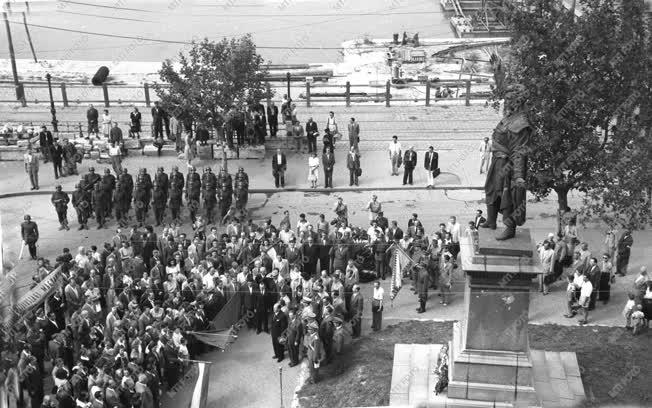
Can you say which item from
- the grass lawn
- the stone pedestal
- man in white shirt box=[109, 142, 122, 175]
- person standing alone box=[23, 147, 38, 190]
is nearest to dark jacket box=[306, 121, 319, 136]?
man in white shirt box=[109, 142, 122, 175]

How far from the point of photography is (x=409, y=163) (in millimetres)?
28500

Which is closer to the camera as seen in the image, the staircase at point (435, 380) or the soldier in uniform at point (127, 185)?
the staircase at point (435, 380)

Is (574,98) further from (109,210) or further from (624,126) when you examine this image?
(109,210)

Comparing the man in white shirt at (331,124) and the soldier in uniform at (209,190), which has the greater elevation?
the man in white shirt at (331,124)

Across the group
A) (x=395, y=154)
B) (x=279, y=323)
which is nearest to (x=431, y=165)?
(x=395, y=154)

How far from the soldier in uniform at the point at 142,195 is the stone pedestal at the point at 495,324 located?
13081 mm

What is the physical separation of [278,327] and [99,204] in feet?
30.6

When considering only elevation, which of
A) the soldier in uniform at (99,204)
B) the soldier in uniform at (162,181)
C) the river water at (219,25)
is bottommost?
the soldier in uniform at (99,204)

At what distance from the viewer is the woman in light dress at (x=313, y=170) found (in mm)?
28406

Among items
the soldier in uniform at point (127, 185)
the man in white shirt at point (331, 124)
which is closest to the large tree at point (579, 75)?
the man in white shirt at point (331, 124)

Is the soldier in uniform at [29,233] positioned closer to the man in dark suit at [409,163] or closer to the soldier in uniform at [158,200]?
the soldier in uniform at [158,200]

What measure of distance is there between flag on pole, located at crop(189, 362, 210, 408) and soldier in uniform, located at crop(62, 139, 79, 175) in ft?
46.9

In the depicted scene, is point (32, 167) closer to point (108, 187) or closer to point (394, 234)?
point (108, 187)

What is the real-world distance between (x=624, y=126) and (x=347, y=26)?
37136 mm
